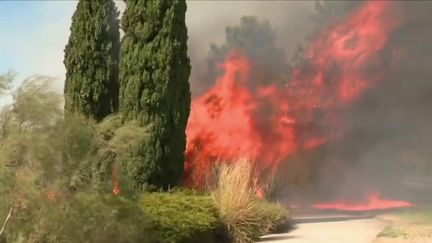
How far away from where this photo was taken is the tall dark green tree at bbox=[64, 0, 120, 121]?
16.2 meters

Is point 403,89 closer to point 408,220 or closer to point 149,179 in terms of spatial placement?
point 408,220

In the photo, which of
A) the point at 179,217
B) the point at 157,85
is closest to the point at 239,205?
the point at 179,217

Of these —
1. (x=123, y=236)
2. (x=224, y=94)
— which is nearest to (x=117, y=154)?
(x=123, y=236)

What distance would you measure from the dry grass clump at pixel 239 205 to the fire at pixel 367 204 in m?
9.13

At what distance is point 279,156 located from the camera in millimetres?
22000

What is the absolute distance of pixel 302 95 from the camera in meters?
23.0

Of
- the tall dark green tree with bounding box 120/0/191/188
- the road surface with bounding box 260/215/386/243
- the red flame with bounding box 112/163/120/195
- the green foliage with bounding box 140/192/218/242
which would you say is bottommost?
the road surface with bounding box 260/215/386/243

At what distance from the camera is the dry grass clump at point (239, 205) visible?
12.6 m

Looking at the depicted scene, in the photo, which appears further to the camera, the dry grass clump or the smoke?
the smoke

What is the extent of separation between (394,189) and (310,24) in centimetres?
695

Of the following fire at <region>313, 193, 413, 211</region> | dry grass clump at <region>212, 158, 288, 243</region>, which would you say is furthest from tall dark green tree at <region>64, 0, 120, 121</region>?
fire at <region>313, 193, 413, 211</region>

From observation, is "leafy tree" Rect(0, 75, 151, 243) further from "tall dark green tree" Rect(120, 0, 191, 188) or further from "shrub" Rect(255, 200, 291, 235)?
"shrub" Rect(255, 200, 291, 235)

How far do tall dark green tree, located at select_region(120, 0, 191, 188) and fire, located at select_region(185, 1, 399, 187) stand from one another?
22.2 ft

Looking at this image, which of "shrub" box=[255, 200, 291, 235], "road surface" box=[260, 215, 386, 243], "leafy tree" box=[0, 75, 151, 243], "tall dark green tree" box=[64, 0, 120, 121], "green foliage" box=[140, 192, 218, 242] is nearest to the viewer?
"leafy tree" box=[0, 75, 151, 243]
